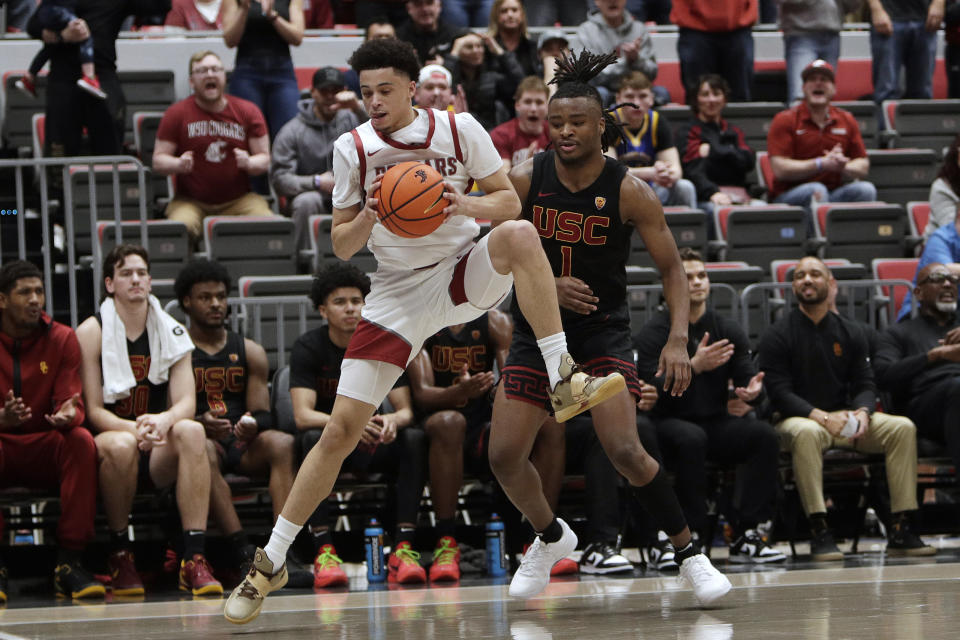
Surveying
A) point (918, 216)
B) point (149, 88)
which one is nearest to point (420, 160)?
point (918, 216)

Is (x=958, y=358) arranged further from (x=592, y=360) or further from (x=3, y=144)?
(x=3, y=144)

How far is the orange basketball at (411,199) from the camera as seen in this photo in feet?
15.4

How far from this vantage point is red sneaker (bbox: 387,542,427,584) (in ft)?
22.9

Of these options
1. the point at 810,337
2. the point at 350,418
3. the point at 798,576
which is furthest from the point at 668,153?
the point at 350,418

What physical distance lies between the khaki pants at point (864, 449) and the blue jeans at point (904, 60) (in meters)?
5.61

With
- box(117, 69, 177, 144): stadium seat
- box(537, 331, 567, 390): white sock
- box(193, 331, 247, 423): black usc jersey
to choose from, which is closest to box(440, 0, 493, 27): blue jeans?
box(117, 69, 177, 144): stadium seat

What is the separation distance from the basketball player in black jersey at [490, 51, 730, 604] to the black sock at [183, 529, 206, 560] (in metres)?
2.04

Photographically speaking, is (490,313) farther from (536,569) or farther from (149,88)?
(149,88)

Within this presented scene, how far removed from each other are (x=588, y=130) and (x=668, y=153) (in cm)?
509

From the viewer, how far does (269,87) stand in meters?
10.8

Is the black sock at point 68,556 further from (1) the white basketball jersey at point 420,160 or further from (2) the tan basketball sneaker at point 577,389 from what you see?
(2) the tan basketball sneaker at point 577,389

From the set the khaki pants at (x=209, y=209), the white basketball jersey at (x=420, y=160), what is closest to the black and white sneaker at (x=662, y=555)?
the white basketball jersey at (x=420, y=160)

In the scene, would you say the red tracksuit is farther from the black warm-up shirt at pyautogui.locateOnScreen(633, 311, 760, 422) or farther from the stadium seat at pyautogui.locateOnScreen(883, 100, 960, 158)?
the stadium seat at pyautogui.locateOnScreen(883, 100, 960, 158)

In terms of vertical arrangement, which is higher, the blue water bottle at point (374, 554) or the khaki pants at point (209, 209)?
the khaki pants at point (209, 209)
